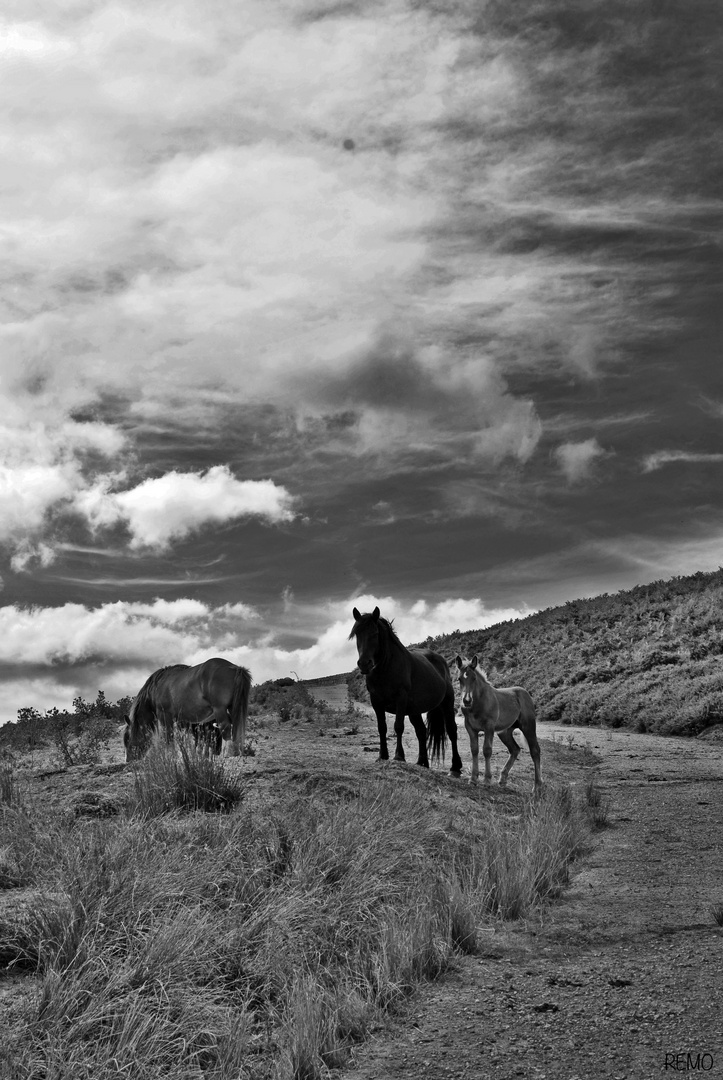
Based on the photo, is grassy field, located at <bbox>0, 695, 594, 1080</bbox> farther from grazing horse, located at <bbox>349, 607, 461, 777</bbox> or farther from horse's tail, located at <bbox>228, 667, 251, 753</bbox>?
grazing horse, located at <bbox>349, 607, 461, 777</bbox>

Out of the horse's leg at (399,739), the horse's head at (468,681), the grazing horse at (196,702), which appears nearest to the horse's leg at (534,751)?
the horse's head at (468,681)

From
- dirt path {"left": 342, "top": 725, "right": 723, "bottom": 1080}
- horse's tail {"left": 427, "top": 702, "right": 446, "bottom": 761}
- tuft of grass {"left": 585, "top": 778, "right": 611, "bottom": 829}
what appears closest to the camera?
dirt path {"left": 342, "top": 725, "right": 723, "bottom": 1080}

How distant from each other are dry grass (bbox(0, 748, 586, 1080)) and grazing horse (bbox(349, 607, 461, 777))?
16.6 ft

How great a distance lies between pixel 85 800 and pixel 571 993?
5794mm

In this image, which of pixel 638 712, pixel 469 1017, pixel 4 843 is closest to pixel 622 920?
pixel 469 1017

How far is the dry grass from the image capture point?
498cm

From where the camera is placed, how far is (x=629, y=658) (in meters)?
35.6

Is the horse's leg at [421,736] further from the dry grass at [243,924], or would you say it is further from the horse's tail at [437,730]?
the dry grass at [243,924]

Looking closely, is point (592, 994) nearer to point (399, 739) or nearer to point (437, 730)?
point (399, 739)

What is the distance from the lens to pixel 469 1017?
5586mm

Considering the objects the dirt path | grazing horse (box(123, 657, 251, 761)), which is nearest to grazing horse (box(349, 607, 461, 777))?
grazing horse (box(123, 657, 251, 761))

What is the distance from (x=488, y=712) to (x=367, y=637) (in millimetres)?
2336

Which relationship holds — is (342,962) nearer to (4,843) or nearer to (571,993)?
(571,993)

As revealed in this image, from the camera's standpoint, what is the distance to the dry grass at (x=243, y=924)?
4.98m
